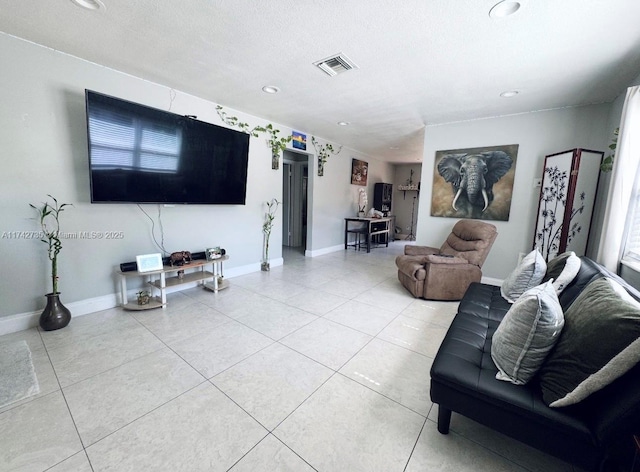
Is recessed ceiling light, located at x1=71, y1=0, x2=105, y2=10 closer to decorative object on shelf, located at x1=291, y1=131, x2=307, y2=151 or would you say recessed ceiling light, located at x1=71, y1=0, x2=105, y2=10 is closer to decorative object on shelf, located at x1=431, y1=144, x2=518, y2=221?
decorative object on shelf, located at x1=291, y1=131, x2=307, y2=151

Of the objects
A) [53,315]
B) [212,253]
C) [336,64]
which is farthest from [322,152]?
[53,315]

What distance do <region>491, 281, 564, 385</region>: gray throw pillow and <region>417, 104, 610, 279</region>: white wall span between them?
2942 mm

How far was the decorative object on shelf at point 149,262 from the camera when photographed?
272 centimetres

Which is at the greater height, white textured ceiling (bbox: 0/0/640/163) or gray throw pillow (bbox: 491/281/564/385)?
white textured ceiling (bbox: 0/0/640/163)

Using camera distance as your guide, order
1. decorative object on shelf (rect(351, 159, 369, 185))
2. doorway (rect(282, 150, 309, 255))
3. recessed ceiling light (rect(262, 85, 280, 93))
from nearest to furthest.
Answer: recessed ceiling light (rect(262, 85, 280, 93)) → doorway (rect(282, 150, 309, 255)) → decorative object on shelf (rect(351, 159, 369, 185))

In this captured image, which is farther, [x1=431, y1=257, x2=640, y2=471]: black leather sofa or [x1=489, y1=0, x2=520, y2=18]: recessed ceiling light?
[x1=489, y1=0, x2=520, y2=18]: recessed ceiling light

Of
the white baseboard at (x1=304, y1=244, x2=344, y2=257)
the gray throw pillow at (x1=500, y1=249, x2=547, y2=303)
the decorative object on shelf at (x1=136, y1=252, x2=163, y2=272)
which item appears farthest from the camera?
the white baseboard at (x1=304, y1=244, x2=344, y2=257)

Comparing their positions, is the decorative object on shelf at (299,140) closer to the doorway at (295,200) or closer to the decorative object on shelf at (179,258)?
the doorway at (295,200)

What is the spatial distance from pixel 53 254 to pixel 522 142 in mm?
5688

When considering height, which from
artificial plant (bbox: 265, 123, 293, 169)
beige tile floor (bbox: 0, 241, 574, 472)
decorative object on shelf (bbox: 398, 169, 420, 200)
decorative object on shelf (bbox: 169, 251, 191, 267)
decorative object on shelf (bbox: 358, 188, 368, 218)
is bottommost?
beige tile floor (bbox: 0, 241, 574, 472)

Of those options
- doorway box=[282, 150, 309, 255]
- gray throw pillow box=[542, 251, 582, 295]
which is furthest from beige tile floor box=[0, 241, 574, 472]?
doorway box=[282, 150, 309, 255]

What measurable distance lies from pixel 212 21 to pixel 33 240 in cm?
248

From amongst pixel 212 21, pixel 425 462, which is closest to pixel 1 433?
pixel 425 462

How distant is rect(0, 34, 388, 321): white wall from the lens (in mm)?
2195
